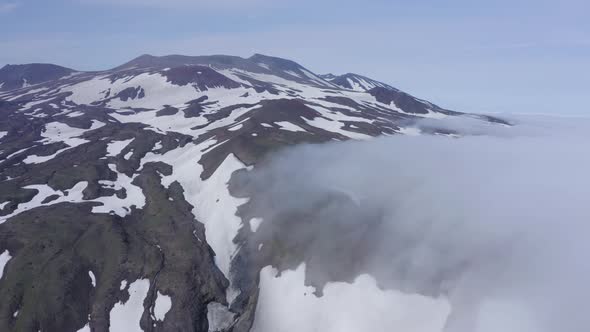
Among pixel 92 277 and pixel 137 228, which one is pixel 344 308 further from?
pixel 137 228

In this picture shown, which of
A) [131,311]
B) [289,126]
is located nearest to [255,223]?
[131,311]

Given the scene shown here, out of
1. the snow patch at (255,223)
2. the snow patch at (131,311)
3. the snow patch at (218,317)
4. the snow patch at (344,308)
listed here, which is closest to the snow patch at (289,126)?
the snow patch at (255,223)

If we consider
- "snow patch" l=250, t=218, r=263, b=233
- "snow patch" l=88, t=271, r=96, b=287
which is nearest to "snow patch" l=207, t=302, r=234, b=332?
"snow patch" l=250, t=218, r=263, b=233

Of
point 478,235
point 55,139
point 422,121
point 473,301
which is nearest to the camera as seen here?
point 473,301

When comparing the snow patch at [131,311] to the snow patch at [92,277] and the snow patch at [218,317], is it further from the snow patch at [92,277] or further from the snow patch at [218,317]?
the snow patch at [218,317]

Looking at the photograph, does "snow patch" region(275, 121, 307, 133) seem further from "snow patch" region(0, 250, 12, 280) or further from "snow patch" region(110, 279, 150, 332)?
"snow patch" region(0, 250, 12, 280)

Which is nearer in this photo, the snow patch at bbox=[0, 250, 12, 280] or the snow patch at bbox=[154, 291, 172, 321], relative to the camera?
the snow patch at bbox=[154, 291, 172, 321]

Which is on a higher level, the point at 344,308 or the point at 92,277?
the point at 344,308

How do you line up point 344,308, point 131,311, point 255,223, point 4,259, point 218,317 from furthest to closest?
point 255,223 < point 4,259 < point 218,317 < point 131,311 < point 344,308

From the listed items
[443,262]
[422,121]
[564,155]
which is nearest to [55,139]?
[443,262]

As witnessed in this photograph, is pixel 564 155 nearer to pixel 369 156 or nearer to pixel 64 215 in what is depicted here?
pixel 369 156

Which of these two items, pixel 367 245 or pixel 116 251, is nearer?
pixel 367 245
